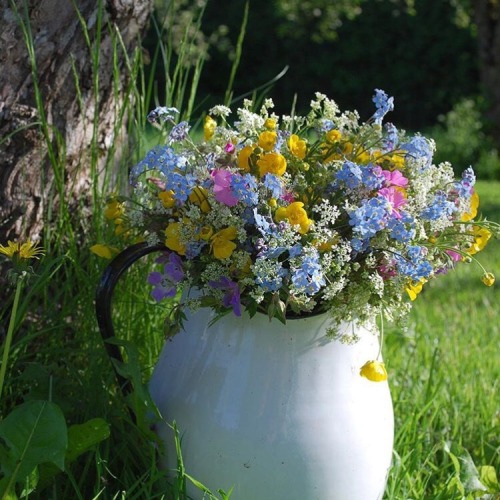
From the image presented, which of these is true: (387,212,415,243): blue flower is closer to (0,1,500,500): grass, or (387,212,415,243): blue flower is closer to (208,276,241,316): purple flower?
(208,276,241,316): purple flower

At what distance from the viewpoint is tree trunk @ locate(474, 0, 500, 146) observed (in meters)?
6.25

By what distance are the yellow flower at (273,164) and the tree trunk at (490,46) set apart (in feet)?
17.6

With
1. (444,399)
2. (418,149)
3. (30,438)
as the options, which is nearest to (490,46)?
(444,399)

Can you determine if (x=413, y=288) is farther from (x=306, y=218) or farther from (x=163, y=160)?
(x=163, y=160)

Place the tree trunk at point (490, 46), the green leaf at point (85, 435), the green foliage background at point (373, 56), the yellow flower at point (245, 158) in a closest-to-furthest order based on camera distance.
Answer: the yellow flower at point (245, 158) < the green leaf at point (85, 435) < the tree trunk at point (490, 46) < the green foliage background at point (373, 56)

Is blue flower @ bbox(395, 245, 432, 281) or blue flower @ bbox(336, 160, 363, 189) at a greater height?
blue flower @ bbox(336, 160, 363, 189)

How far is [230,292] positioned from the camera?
53.4 inches

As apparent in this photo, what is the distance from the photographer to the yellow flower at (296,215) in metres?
1.29

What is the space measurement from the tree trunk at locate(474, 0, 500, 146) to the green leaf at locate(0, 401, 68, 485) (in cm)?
559

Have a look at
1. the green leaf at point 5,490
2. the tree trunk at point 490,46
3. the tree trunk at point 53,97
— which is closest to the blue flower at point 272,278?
the green leaf at point 5,490

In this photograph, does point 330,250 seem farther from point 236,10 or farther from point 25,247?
point 236,10

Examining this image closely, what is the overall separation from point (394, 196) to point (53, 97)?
85 centimetres

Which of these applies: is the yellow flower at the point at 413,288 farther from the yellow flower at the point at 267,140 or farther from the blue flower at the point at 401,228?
the yellow flower at the point at 267,140

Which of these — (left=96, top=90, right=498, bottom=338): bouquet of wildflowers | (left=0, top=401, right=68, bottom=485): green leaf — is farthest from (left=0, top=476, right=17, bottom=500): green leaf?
(left=96, top=90, right=498, bottom=338): bouquet of wildflowers
